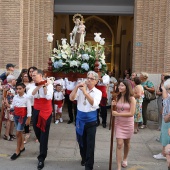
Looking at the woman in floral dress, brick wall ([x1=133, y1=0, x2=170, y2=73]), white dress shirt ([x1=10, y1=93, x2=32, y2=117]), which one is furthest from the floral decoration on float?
brick wall ([x1=133, y1=0, x2=170, y2=73])

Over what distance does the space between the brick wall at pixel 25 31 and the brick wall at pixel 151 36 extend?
3442 millimetres

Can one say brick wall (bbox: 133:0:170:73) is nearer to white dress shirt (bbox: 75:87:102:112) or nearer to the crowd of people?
the crowd of people

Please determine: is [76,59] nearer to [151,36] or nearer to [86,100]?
[86,100]

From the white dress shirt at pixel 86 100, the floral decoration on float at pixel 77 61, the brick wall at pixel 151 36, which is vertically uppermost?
the brick wall at pixel 151 36

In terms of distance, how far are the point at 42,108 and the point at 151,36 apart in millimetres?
7496

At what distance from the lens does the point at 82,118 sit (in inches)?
233

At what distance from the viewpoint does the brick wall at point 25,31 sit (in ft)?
38.8

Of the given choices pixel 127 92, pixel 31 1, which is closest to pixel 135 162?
pixel 127 92

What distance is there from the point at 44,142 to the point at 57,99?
460cm

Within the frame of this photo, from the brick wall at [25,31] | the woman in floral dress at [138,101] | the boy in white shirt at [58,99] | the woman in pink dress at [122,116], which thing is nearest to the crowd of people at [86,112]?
the woman in pink dress at [122,116]

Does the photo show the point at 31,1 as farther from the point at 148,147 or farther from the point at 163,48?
the point at 148,147

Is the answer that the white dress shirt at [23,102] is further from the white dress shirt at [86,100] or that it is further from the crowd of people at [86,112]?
the white dress shirt at [86,100]

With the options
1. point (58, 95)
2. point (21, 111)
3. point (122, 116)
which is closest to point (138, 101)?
point (58, 95)

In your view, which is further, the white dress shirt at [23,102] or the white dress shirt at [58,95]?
the white dress shirt at [58,95]
